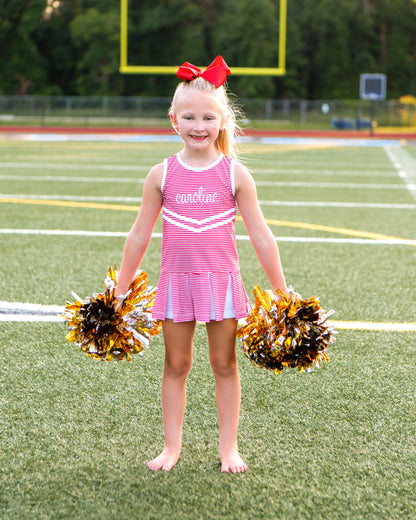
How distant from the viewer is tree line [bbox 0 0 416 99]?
43188 millimetres

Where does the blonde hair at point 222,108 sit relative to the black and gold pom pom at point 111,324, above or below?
above

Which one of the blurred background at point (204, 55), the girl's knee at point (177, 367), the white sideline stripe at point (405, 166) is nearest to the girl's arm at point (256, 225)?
the girl's knee at point (177, 367)

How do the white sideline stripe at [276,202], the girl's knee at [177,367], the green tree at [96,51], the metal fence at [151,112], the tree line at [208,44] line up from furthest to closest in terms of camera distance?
1. the green tree at [96,51]
2. the tree line at [208,44]
3. the metal fence at [151,112]
4. the white sideline stripe at [276,202]
5. the girl's knee at [177,367]

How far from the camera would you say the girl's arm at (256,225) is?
2348 millimetres

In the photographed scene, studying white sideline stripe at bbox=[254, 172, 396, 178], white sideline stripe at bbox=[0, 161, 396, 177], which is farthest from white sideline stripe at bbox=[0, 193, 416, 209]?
white sideline stripe at bbox=[0, 161, 396, 177]

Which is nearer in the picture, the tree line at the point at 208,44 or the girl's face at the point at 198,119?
the girl's face at the point at 198,119

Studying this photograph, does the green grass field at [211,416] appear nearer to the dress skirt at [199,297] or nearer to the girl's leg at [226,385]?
the girl's leg at [226,385]

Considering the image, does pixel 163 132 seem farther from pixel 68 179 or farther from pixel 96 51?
pixel 68 179

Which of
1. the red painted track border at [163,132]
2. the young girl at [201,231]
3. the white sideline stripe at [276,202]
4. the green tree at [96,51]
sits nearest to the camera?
the young girl at [201,231]

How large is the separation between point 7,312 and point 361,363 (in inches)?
77.2

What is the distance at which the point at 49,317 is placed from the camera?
13.2 ft

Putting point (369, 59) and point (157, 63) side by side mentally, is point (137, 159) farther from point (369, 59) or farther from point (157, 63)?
point (369, 59)

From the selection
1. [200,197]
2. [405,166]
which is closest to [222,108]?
[200,197]

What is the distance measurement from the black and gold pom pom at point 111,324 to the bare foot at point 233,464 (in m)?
0.45
